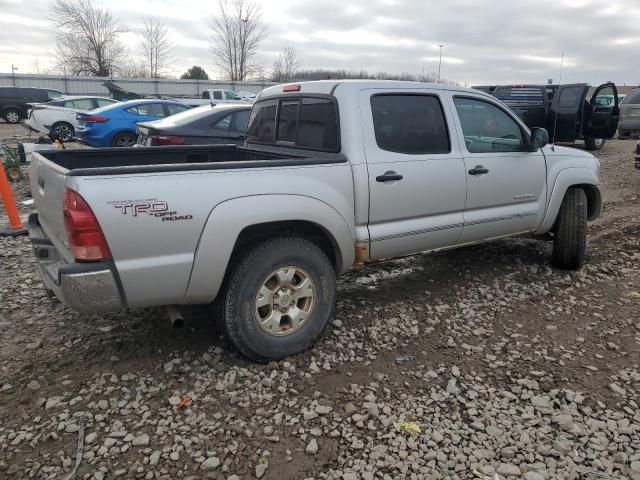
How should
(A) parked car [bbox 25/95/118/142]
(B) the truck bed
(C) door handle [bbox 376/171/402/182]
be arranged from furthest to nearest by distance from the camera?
(A) parked car [bbox 25/95/118/142]
(C) door handle [bbox 376/171/402/182]
(B) the truck bed

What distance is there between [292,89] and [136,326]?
228cm

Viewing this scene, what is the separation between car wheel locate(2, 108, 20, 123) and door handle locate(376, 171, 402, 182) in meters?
28.4

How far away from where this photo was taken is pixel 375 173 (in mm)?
3738

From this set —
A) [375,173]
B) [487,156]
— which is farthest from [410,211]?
[487,156]

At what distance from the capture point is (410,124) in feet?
13.4

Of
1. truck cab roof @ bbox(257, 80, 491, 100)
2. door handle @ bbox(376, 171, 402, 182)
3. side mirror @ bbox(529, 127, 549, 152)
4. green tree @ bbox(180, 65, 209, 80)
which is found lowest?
door handle @ bbox(376, 171, 402, 182)

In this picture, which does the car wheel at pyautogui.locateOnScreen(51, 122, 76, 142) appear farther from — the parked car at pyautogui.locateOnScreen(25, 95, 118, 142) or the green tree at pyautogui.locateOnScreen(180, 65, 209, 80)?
the green tree at pyautogui.locateOnScreen(180, 65, 209, 80)

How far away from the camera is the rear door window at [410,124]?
3914mm

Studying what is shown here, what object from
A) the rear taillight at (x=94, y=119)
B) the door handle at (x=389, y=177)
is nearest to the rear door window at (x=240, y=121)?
the rear taillight at (x=94, y=119)

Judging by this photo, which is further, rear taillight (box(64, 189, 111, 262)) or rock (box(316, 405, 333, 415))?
rock (box(316, 405, 333, 415))

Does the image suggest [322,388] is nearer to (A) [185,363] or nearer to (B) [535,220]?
(A) [185,363]

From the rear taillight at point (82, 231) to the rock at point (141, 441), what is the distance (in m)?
0.98

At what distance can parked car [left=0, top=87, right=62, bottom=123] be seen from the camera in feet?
86.8

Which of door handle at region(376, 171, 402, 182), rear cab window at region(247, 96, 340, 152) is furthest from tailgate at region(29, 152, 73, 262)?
door handle at region(376, 171, 402, 182)
